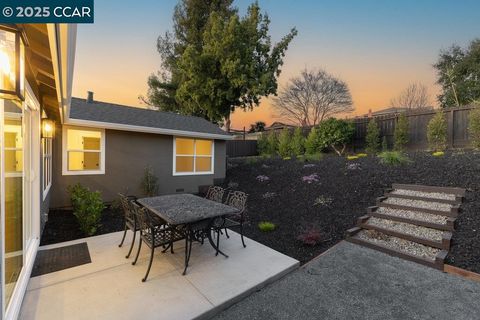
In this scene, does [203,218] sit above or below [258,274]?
above

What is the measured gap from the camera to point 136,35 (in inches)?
350

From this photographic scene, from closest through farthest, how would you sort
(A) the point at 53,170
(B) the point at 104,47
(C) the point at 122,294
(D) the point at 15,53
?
(D) the point at 15,53 → (C) the point at 122,294 → (A) the point at 53,170 → (B) the point at 104,47

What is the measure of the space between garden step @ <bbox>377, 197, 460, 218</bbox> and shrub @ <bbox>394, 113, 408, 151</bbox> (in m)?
5.62

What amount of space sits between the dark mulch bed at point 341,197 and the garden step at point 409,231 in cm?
16

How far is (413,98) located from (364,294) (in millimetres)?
25701

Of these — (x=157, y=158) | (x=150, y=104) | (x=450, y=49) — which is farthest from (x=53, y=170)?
(x=450, y=49)

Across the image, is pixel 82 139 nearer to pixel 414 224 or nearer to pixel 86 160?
pixel 86 160

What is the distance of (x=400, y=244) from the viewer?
3986mm

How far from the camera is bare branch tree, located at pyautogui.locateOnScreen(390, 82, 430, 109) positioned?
68.5 feet

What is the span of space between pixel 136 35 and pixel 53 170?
6185 millimetres

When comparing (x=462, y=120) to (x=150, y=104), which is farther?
(x=150, y=104)

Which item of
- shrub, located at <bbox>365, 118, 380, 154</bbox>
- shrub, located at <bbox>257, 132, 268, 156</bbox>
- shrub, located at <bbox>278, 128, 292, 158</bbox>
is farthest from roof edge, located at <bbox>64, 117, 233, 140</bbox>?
shrub, located at <bbox>365, 118, 380, 154</bbox>

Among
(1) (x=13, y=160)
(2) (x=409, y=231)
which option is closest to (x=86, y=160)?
(1) (x=13, y=160)

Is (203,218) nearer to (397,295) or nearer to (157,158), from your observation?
(397,295)
